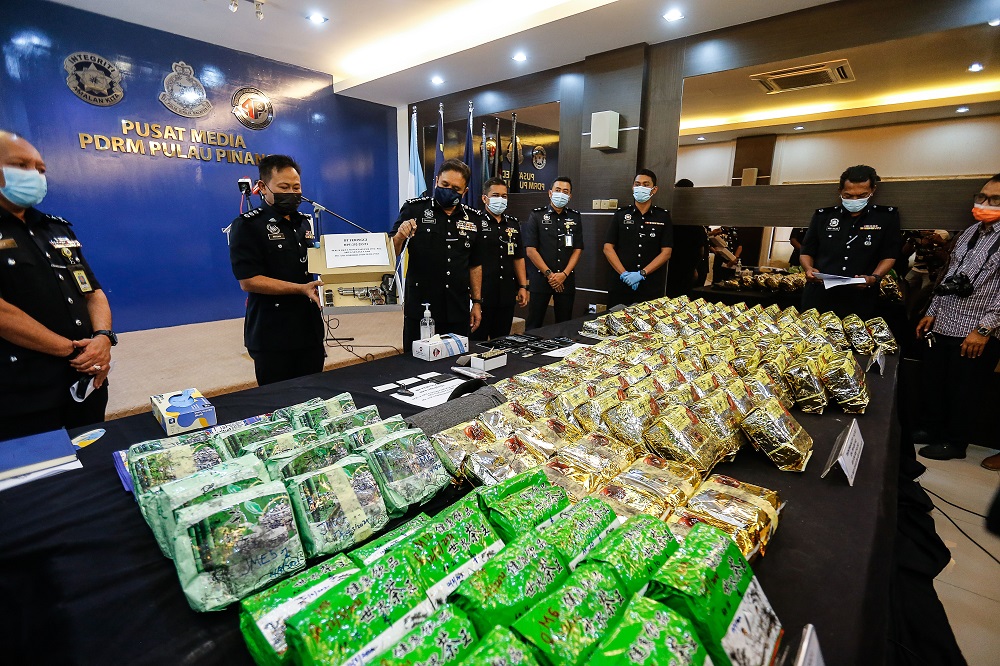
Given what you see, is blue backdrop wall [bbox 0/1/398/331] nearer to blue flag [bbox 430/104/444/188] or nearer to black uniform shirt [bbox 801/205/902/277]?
blue flag [bbox 430/104/444/188]

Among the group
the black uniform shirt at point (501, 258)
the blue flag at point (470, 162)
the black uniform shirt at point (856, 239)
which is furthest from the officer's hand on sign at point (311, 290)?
the blue flag at point (470, 162)

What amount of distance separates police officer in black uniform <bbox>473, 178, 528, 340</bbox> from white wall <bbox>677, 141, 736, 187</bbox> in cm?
407

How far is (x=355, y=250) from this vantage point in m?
2.37

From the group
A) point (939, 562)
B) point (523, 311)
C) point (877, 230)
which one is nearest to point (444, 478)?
point (939, 562)

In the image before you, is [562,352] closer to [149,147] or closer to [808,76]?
[808,76]

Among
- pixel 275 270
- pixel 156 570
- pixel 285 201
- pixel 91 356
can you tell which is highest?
pixel 285 201

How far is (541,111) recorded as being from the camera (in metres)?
5.90

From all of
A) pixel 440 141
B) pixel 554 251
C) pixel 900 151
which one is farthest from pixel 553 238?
pixel 900 151

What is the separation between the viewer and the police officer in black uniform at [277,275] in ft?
6.83

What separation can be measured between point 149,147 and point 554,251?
4354 millimetres

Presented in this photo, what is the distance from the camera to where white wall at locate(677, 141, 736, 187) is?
6.58 metres

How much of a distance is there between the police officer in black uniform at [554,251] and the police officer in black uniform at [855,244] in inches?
69.5

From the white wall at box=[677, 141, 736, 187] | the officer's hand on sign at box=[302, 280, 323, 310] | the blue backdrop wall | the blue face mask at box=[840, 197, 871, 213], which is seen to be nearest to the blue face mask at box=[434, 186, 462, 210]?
the officer's hand on sign at box=[302, 280, 323, 310]

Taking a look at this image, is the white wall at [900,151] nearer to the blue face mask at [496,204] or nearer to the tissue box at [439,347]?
the blue face mask at [496,204]
